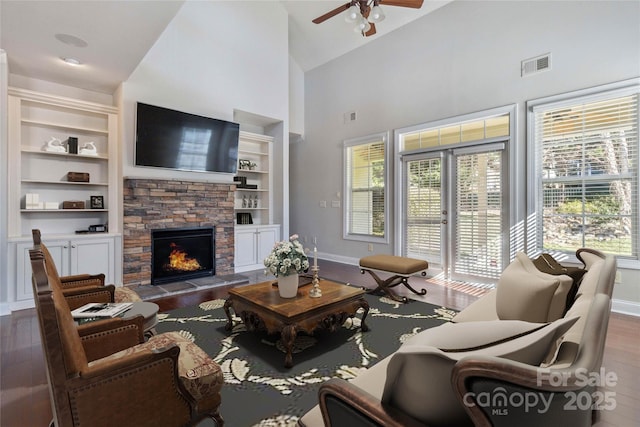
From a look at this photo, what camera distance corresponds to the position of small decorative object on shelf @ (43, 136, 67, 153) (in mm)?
3912

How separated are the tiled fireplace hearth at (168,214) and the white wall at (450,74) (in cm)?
237

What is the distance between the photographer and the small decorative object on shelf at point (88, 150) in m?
4.14

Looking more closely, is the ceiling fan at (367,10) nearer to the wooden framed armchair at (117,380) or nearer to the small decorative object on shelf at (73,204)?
the wooden framed armchair at (117,380)

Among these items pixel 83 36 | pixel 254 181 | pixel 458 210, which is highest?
pixel 83 36

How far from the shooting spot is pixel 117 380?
1229 millimetres

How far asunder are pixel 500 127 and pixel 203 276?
16.8 feet

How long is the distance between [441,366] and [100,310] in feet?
7.17

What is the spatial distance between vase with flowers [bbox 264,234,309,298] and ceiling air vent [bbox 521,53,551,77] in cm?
393

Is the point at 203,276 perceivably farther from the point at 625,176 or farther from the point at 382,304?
the point at 625,176

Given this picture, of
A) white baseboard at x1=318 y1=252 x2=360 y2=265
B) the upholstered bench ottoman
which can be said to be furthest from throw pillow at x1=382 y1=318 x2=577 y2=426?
white baseboard at x1=318 y1=252 x2=360 y2=265

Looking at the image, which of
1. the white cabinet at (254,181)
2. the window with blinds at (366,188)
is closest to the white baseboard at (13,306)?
the white cabinet at (254,181)

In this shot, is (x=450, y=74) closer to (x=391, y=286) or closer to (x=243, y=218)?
(x=391, y=286)

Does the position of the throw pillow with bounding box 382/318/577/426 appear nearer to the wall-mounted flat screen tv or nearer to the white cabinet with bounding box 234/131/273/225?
the wall-mounted flat screen tv

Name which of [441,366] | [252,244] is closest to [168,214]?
[252,244]
